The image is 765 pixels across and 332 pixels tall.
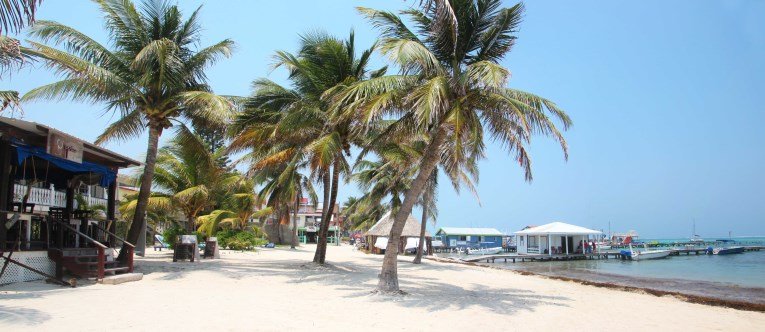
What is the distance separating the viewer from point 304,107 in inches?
619

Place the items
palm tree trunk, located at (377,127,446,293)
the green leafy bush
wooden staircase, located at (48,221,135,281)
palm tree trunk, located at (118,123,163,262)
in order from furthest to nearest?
the green leafy bush < palm tree trunk, located at (118,123,163,262) < palm tree trunk, located at (377,127,446,293) < wooden staircase, located at (48,221,135,281)

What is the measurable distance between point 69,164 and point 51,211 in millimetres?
1393

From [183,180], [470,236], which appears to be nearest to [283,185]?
[183,180]

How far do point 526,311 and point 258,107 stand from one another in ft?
36.6

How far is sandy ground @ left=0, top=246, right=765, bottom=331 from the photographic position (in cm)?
704

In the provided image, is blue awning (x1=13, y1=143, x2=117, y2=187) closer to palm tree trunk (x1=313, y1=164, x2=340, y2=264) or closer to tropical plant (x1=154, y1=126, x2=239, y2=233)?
palm tree trunk (x1=313, y1=164, x2=340, y2=264)

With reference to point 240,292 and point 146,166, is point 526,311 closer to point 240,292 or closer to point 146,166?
point 240,292

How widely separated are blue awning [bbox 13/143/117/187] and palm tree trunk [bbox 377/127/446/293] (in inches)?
299

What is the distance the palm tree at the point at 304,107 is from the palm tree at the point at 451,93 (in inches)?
154

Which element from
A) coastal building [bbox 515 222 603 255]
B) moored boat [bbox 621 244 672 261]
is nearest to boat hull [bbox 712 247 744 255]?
moored boat [bbox 621 244 672 261]

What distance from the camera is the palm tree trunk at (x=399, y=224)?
1065 cm

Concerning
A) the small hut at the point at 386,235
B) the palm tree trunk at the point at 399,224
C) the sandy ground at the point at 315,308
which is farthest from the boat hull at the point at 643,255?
the palm tree trunk at the point at 399,224

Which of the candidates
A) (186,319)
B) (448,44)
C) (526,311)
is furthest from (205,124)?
(526,311)

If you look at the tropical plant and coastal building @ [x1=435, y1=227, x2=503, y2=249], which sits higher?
the tropical plant
